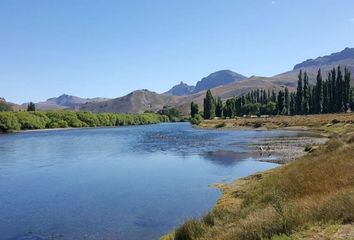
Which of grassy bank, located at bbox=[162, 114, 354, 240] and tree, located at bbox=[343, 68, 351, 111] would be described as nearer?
grassy bank, located at bbox=[162, 114, 354, 240]

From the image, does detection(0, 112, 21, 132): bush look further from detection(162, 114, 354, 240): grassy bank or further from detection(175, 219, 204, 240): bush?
detection(175, 219, 204, 240): bush

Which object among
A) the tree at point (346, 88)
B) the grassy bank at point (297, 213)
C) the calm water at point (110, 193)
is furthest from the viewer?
the tree at point (346, 88)

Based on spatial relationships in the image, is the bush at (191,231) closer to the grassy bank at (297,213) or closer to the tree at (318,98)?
the grassy bank at (297,213)

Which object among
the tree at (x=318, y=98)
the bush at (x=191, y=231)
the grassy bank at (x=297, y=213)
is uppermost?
the tree at (x=318, y=98)

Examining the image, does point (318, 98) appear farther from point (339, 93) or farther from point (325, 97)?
point (339, 93)

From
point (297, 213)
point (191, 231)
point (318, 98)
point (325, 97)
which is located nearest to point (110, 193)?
point (191, 231)

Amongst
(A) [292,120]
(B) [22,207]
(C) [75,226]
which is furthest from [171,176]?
(A) [292,120]

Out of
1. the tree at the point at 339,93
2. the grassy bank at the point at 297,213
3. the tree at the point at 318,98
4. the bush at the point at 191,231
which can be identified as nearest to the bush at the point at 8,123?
the tree at the point at 318,98

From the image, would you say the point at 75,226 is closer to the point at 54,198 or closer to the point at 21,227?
the point at 21,227

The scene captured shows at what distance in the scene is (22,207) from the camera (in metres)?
34.0

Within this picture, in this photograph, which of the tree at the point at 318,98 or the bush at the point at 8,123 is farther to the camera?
the bush at the point at 8,123

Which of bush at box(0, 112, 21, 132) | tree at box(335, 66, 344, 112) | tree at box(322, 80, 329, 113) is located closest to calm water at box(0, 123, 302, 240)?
tree at box(335, 66, 344, 112)

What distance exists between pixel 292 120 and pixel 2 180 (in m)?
116

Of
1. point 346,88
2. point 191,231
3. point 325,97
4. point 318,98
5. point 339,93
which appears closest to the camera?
point 191,231
